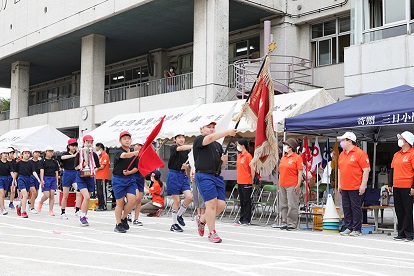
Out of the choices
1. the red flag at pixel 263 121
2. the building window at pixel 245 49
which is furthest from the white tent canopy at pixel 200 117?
the building window at pixel 245 49

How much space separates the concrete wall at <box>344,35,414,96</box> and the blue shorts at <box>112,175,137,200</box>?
29.8ft

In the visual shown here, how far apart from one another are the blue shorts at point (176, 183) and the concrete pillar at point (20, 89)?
1047 inches

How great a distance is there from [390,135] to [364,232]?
3702 mm

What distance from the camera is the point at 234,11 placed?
23.7m

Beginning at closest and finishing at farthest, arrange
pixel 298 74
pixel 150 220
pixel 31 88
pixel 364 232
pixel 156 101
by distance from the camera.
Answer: pixel 364 232
pixel 150 220
pixel 298 74
pixel 156 101
pixel 31 88

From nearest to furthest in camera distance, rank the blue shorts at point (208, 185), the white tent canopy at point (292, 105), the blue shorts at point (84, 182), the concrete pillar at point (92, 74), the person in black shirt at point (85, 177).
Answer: the blue shorts at point (208, 185)
the person in black shirt at point (85, 177)
the blue shorts at point (84, 182)
the white tent canopy at point (292, 105)
the concrete pillar at point (92, 74)

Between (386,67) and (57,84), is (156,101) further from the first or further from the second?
(57,84)

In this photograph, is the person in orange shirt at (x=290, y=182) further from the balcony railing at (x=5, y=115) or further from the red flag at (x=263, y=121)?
the balcony railing at (x=5, y=115)

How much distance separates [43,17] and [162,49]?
6690mm

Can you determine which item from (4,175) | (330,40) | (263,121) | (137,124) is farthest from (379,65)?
(4,175)

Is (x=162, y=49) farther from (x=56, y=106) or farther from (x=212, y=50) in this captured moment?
(x=212, y=50)

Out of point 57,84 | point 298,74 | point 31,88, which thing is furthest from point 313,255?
point 31,88

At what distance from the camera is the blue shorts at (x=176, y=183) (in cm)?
1167

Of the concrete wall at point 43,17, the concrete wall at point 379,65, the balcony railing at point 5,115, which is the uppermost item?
the concrete wall at point 43,17
